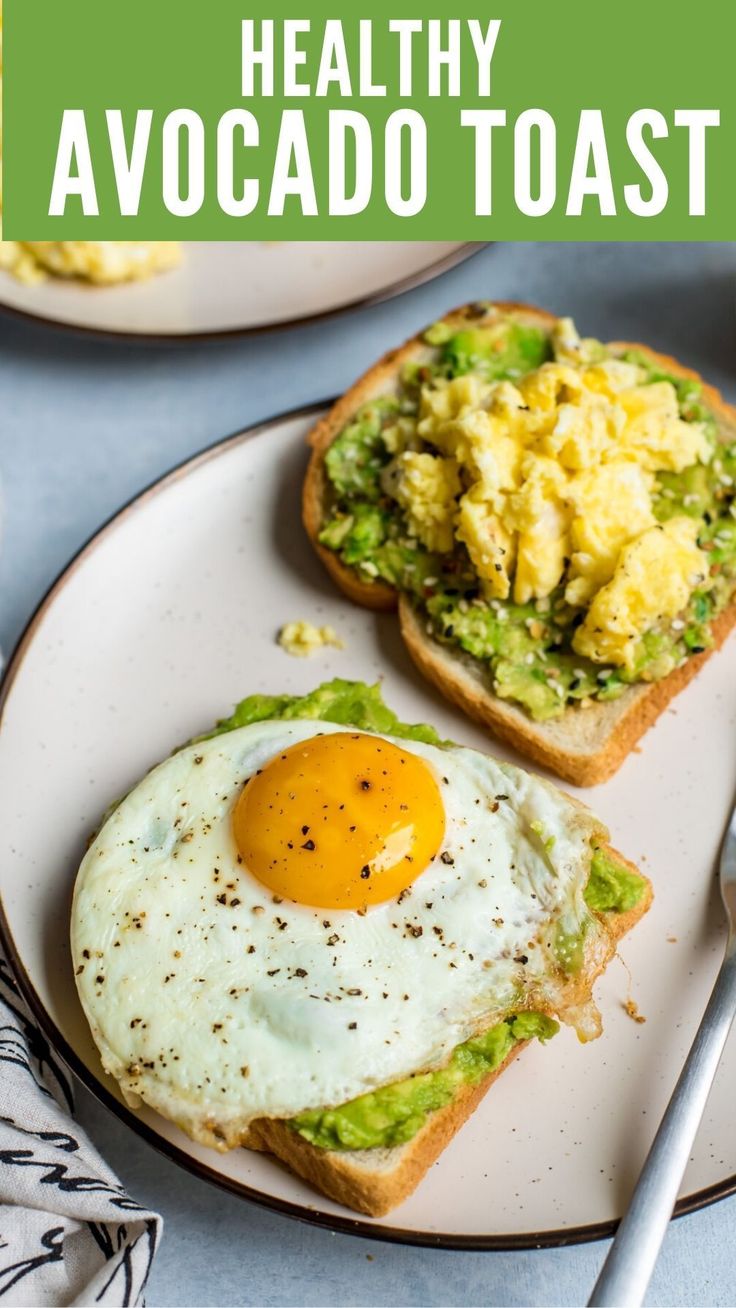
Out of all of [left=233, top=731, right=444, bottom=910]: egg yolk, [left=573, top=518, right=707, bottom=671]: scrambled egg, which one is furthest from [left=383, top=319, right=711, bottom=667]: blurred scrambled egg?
[left=233, top=731, right=444, bottom=910]: egg yolk

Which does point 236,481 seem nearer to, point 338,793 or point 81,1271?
point 338,793

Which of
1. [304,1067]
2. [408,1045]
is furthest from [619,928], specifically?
[304,1067]

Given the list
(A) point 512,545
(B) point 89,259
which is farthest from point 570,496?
(B) point 89,259

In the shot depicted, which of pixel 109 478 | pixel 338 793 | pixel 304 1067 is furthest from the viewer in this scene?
pixel 109 478

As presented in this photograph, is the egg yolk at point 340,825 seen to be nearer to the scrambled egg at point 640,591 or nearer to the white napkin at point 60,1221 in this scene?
the scrambled egg at point 640,591

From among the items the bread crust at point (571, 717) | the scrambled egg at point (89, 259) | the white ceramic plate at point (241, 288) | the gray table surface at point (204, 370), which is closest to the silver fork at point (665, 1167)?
the bread crust at point (571, 717)
